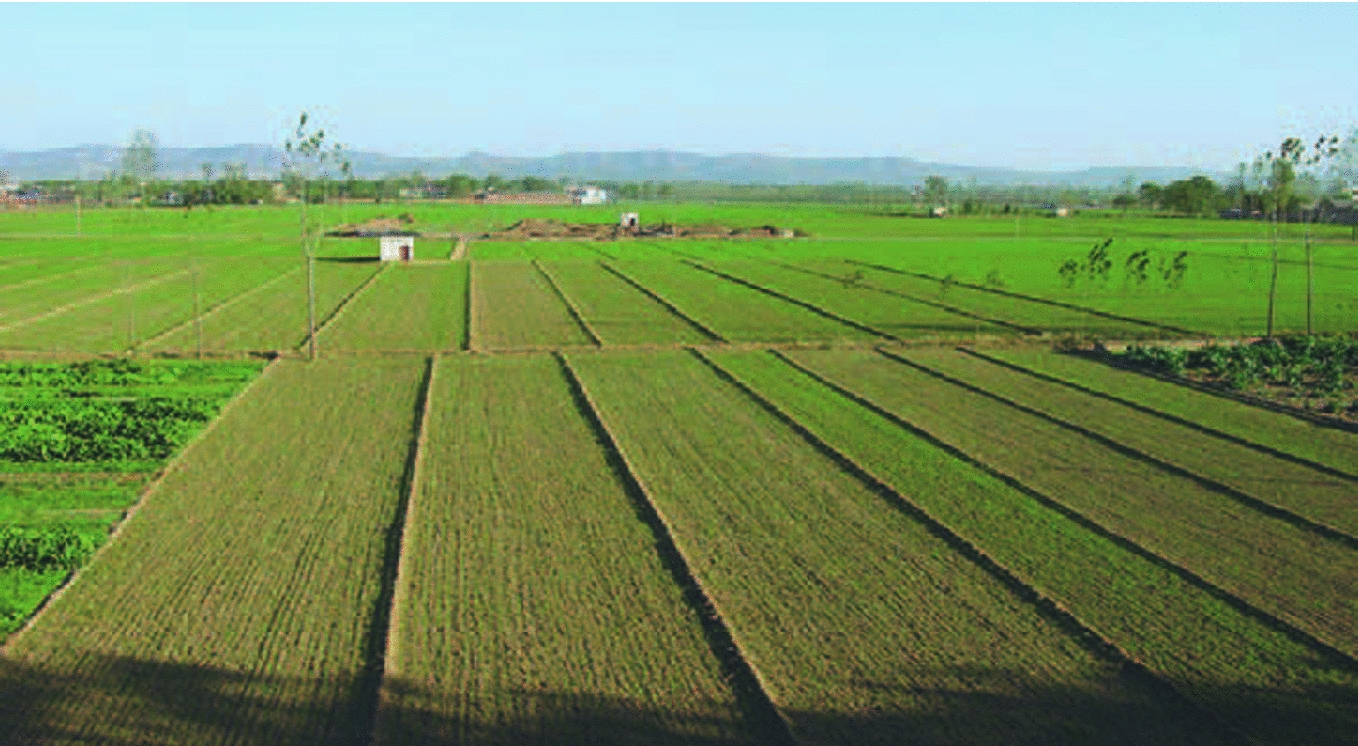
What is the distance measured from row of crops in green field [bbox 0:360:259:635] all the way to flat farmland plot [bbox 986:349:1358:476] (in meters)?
18.0

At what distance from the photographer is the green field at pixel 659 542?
35.6ft

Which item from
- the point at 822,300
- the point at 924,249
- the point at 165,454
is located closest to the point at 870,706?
the point at 165,454

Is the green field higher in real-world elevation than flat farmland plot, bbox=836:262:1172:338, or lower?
lower

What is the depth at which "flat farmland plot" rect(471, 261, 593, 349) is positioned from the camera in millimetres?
33750

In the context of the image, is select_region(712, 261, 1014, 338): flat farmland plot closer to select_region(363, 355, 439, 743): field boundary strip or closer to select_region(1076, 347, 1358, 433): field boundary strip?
select_region(1076, 347, 1358, 433): field boundary strip

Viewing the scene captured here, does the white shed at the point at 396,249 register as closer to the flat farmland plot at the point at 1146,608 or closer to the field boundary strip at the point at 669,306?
the field boundary strip at the point at 669,306

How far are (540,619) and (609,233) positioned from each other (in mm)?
79313

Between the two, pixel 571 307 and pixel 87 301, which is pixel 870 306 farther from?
pixel 87 301

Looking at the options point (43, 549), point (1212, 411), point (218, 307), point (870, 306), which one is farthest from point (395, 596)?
point (870, 306)

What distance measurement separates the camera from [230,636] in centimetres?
1231

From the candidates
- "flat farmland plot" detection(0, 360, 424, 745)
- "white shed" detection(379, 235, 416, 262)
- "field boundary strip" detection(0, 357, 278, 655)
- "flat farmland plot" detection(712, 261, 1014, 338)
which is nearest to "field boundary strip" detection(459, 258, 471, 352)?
"white shed" detection(379, 235, 416, 262)

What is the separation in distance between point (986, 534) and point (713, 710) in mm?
6267

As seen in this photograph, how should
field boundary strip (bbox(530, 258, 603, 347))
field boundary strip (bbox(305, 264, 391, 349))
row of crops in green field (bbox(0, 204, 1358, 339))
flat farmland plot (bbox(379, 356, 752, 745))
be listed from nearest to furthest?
flat farmland plot (bbox(379, 356, 752, 745)) → field boundary strip (bbox(530, 258, 603, 347)) → field boundary strip (bbox(305, 264, 391, 349)) → row of crops in green field (bbox(0, 204, 1358, 339))

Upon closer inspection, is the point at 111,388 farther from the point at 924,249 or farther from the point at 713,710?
the point at 924,249
